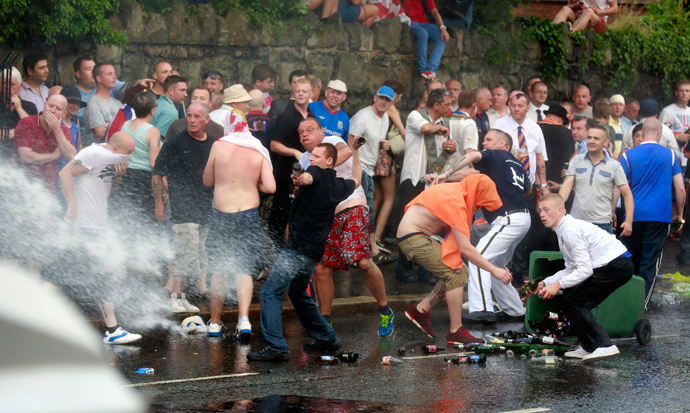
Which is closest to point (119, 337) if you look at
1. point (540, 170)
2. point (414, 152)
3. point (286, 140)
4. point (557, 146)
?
point (286, 140)

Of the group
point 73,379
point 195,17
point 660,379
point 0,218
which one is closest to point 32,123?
point 0,218

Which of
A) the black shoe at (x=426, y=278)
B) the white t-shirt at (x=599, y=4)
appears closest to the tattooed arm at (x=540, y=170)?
the black shoe at (x=426, y=278)

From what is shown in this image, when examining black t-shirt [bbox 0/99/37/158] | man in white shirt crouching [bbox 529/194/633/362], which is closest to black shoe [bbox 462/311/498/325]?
man in white shirt crouching [bbox 529/194/633/362]

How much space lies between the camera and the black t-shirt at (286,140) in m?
10.2

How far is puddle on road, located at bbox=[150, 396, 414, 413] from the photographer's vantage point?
223 inches

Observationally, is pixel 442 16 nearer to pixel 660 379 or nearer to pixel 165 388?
pixel 660 379

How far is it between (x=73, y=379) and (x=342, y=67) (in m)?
10.7

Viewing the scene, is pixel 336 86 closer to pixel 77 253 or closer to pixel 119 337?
pixel 77 253

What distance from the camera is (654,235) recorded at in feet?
34.5

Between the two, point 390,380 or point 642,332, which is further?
point 642,332

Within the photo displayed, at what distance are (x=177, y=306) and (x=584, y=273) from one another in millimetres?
3715

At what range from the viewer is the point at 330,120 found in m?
10.8

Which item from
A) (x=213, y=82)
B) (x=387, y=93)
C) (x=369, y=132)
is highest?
(x=213, y=82)

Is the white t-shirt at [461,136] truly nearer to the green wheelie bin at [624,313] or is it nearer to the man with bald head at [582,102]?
the green wheelie bin at [624,313]
